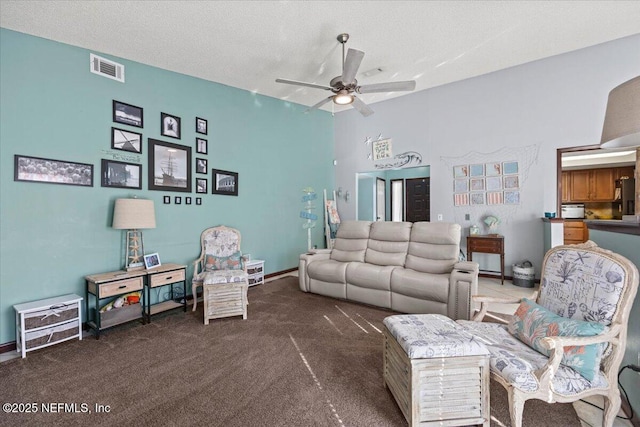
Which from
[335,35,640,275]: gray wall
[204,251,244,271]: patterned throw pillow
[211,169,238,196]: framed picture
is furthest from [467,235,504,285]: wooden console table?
[211,169,238,196]: framed picture

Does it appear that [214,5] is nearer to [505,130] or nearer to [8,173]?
[8,173]

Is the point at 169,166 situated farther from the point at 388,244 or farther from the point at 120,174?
the point at 388,244

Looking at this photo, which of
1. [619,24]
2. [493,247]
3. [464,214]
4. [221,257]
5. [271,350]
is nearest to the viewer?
[271,350]

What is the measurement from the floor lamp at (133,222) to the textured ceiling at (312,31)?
1.76 meters

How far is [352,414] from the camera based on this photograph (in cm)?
169

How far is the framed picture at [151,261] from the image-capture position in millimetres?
3229

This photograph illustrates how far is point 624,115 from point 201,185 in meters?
4.20

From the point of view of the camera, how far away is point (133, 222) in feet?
9.69

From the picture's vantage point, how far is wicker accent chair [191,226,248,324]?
311cm

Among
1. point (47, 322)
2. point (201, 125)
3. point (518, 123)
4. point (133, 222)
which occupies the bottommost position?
point (47, 322)

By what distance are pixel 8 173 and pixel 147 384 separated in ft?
7.66

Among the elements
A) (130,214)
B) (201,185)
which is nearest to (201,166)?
(201,185)

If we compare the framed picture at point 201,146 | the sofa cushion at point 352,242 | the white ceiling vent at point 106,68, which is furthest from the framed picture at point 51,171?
the sofa cushion at point 352,242

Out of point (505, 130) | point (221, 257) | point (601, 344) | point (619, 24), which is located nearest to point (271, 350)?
point (221, 257)
